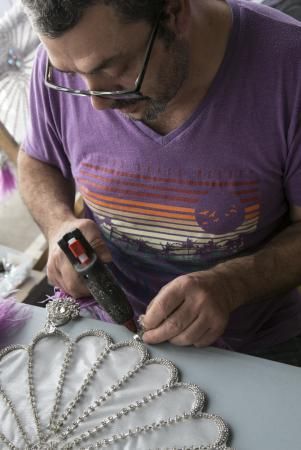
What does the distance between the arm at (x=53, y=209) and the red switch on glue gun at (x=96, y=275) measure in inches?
4.4

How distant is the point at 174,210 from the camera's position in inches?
38.3

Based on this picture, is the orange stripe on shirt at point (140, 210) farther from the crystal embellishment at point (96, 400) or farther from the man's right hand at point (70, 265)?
the crystal embellishment at point (96, 400)

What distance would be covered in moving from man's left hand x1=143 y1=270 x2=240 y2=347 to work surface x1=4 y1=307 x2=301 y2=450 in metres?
0.02

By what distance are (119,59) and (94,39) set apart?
56 millimetres

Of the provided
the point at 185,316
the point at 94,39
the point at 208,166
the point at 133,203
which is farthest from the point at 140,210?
the point at 94,39

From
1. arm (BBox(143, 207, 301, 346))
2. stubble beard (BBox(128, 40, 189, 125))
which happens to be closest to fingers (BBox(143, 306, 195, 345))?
arm (BBox(143, 207, 301, 346))

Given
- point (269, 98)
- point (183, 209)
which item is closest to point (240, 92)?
point (269, 98)

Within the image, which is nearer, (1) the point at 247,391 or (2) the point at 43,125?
(1) the point at 247,391

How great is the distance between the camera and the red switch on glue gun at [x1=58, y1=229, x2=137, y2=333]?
796mm

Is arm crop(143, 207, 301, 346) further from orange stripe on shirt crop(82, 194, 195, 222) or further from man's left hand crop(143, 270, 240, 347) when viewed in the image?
orange stripe on shirt crop(82, 194, 195, 222)

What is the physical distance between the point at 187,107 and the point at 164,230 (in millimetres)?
240

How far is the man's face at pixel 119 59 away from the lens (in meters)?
0.71

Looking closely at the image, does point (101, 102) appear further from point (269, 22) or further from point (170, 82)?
point (269, 22)

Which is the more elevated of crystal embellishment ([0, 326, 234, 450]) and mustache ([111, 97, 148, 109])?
mustache ([111, 97, 148, 109])
